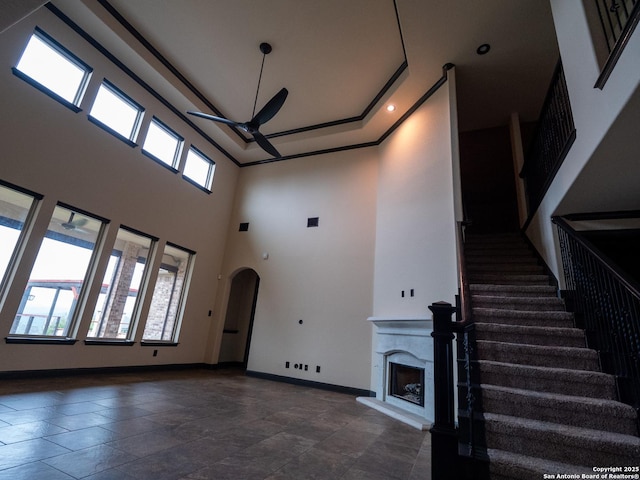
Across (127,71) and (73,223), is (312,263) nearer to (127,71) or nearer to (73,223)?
(73,223)

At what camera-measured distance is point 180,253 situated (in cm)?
674

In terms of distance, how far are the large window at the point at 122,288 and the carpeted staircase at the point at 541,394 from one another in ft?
18.7

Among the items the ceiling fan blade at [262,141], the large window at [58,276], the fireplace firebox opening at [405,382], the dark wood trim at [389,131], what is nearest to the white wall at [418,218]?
the dark wood trim at [389,131]

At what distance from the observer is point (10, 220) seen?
4074 millimetres

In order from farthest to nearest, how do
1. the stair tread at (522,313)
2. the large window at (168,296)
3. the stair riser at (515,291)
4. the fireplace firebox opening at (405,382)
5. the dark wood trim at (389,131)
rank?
the large window at (168,296)
the dark wood trim at (389,131)
the fireplace firebox opening at (405,382)
the stair riser at (515,291)
the stair tread at (522,313)

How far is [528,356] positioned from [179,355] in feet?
20.5

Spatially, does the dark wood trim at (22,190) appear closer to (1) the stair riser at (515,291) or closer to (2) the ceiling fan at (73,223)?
(2) the ceiling fan at (73,223)

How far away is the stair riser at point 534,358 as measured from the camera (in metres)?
2.77

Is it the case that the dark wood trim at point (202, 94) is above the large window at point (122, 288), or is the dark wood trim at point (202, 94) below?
Answer: above

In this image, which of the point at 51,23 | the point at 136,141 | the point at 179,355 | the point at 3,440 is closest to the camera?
the point at 3,440

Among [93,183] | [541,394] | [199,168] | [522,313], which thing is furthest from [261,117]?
[541,394]

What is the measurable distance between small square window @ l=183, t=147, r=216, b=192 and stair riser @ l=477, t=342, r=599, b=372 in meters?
6.49

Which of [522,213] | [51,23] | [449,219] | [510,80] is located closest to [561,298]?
[449,219]

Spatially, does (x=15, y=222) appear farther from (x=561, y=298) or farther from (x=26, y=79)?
(x=561, y=298)
